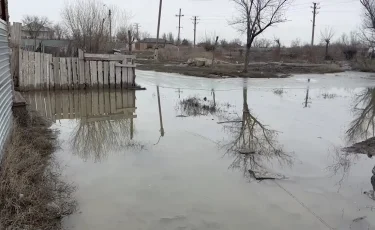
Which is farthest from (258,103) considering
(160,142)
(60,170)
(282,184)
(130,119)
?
(60,170)

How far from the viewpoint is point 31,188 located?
183 inches

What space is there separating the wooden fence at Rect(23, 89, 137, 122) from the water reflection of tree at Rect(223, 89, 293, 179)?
3292mm

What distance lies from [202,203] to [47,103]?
28.3 ft

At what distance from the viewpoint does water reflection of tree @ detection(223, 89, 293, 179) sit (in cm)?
640

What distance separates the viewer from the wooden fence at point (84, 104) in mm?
10445

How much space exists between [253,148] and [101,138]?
10.6 ft

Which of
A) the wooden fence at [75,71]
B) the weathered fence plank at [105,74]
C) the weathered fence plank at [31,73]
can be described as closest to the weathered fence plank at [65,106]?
the wooden fence at [75,71]

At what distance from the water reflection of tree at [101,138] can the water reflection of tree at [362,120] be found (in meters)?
5.23

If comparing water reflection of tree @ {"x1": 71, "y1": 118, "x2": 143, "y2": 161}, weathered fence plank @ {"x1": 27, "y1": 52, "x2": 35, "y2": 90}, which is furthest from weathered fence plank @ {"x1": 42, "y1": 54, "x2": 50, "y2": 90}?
water reflection of tree @ {"x1": 71, "y1": 118, "x2": 143, "y2": 161}

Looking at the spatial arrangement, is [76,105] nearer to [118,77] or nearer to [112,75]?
[112,75]

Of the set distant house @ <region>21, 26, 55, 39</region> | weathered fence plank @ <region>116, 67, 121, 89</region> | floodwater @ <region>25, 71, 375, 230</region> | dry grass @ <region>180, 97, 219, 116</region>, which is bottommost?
floodwater @ <region>25, 71, 375, 230</region>

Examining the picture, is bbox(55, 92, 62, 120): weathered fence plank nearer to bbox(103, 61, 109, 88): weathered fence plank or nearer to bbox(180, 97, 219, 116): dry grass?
bbox(103, 61, 109, 88): weathered fence plank

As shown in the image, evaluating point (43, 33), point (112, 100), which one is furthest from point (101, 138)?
point (43, 33)

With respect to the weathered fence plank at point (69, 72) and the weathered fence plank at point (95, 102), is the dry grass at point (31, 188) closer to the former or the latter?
the weathered fence plank at point (95, 102)
